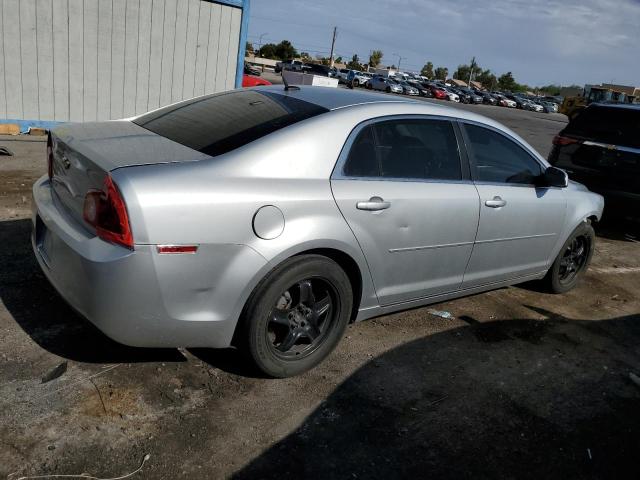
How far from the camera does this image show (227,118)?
350 cm

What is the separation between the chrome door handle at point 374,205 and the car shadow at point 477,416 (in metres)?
0.99

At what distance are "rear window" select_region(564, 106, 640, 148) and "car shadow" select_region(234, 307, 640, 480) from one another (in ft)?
12.7

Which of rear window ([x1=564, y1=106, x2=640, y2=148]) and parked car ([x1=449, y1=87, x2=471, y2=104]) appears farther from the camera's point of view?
parked car ([x1=449, y1=87, x2=471, y2=104])

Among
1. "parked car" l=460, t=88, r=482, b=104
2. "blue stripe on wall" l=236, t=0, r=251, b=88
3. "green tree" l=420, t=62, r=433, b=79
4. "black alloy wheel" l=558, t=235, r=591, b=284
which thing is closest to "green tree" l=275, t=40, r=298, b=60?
"parked car" l=460, t=88, r=482, b=104

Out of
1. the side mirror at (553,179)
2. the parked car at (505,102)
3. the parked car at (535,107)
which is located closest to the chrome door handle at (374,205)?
the side mirror at (553,179)

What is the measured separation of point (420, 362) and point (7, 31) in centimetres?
822

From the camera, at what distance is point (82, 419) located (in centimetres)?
281

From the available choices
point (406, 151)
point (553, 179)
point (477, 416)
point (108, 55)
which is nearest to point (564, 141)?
→ point (553, 179)

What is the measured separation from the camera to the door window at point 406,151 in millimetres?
3482

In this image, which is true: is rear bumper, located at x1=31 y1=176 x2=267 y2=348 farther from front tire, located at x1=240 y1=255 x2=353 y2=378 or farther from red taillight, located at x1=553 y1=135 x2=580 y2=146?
red taillight, located at x1=553 y1=135 x2=580 y2=146

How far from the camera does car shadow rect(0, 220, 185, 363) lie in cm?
338

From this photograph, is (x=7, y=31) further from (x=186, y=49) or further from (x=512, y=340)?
(x=512, y=340)

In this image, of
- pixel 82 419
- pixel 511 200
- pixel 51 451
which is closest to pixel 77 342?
pixel 82 419

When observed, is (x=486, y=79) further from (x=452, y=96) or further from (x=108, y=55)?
(x=108, y=55)
